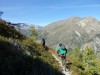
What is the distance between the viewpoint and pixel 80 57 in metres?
128

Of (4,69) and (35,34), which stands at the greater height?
(35,34)

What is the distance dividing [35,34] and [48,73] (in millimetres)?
96966

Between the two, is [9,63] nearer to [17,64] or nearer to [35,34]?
[17,64]

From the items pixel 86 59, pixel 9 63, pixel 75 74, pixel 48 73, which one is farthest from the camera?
pixel 86 59

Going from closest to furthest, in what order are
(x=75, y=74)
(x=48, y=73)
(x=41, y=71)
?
(x=41, y=71) → (x=48, y=73) → (x=75, y=74)

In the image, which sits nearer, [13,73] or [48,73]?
[13,73]

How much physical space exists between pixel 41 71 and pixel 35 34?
97369 millimetres

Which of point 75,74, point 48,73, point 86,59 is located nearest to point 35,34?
point 86,59

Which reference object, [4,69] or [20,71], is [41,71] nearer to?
[20,71]

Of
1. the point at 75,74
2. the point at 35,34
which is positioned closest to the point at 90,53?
the point at 35,34

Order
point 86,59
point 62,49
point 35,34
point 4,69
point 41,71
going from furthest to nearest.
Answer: point 35,34
point 86,59
point 62,49
point 41,71
point 4,69

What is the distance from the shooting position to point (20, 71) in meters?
5.66

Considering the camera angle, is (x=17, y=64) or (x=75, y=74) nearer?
(x=17, y=64)

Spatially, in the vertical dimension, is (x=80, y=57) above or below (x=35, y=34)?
below
